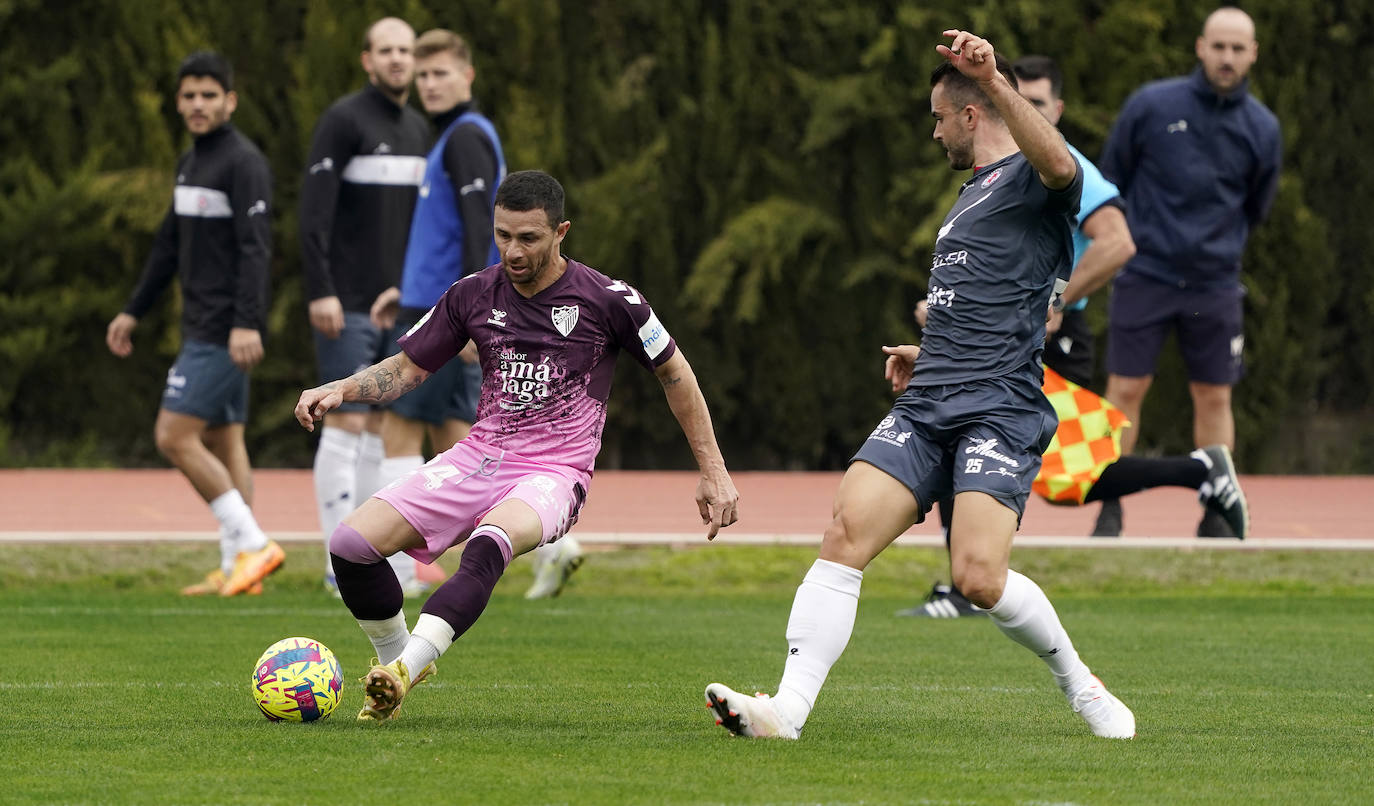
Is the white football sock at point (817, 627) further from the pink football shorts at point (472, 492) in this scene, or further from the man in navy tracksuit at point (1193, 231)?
the man in navy tracksuit at point (1193, 231)

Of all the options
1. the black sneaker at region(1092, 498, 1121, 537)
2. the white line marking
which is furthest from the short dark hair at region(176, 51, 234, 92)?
the black sneaker at region(1092, 498, 1121, 537)

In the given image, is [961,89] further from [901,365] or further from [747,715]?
[747,715]

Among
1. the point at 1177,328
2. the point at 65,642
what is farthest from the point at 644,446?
the point at 65,642

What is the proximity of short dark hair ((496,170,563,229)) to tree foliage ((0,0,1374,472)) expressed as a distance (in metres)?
8.24

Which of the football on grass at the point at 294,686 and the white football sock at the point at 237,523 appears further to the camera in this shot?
the white football sock at the point at 237,523

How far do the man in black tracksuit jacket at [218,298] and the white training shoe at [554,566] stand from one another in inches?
49.9

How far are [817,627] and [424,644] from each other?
110cm

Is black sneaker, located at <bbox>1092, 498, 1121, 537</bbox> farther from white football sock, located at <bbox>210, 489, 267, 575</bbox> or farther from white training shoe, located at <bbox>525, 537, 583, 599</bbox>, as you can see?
white football sock, located at <bbox>210, 489, 267, 575</bbox>

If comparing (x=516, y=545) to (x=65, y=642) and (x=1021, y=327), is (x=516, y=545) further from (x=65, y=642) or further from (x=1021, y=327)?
(x=65, y=642)

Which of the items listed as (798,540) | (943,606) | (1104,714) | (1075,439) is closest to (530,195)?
(1104,714)

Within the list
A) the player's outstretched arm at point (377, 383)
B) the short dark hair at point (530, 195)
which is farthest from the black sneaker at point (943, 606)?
the short dark hair at point (530, 195)

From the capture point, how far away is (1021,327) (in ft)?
18.4

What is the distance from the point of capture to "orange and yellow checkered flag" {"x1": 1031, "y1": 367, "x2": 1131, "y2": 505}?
8055mm

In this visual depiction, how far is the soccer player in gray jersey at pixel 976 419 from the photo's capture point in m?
5.28
